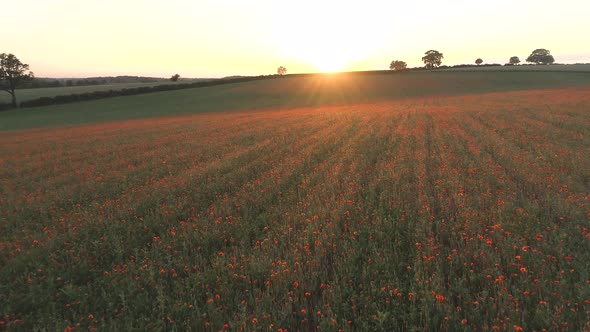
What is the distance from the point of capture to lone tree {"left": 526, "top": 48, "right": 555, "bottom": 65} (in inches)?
6048

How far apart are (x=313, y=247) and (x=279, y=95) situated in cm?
6443

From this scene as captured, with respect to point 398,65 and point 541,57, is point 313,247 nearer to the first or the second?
point 398,65

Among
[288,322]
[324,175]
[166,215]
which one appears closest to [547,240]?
[288,322]

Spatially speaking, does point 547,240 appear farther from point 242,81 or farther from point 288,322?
point 242,81

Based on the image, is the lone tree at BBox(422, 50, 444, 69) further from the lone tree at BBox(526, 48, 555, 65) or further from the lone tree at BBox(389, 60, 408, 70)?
the lone tree at BBox(526, 48, 555, 65)

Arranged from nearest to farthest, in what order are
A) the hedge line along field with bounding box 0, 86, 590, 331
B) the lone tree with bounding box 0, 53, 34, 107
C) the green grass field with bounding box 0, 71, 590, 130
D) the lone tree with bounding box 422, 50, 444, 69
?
the hedge line along field with bounding box 0, 86, 590, 331 < the green grass field with bounding box 0, 71, 590, 130 < the lone tree with bounding box 0, 53, 34, 107 < the lone tree with bounding box 422, 50, 444, 69

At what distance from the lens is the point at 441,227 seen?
226 inches

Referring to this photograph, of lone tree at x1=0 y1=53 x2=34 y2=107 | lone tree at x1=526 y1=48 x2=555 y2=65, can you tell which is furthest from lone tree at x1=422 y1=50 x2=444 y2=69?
lone tree at x1=0 y1=53 x2=34 y2=107

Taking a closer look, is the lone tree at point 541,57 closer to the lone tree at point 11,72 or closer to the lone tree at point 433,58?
the lone tree at point 433,58

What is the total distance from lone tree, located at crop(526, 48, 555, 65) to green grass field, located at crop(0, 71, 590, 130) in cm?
9228

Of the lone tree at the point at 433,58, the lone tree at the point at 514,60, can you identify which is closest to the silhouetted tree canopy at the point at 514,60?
the lone tree at the point at 514,60

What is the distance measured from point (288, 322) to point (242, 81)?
96.6 metres

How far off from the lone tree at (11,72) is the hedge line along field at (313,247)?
7973 centimetres

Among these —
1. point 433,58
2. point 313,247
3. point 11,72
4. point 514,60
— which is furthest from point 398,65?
point 313,247
